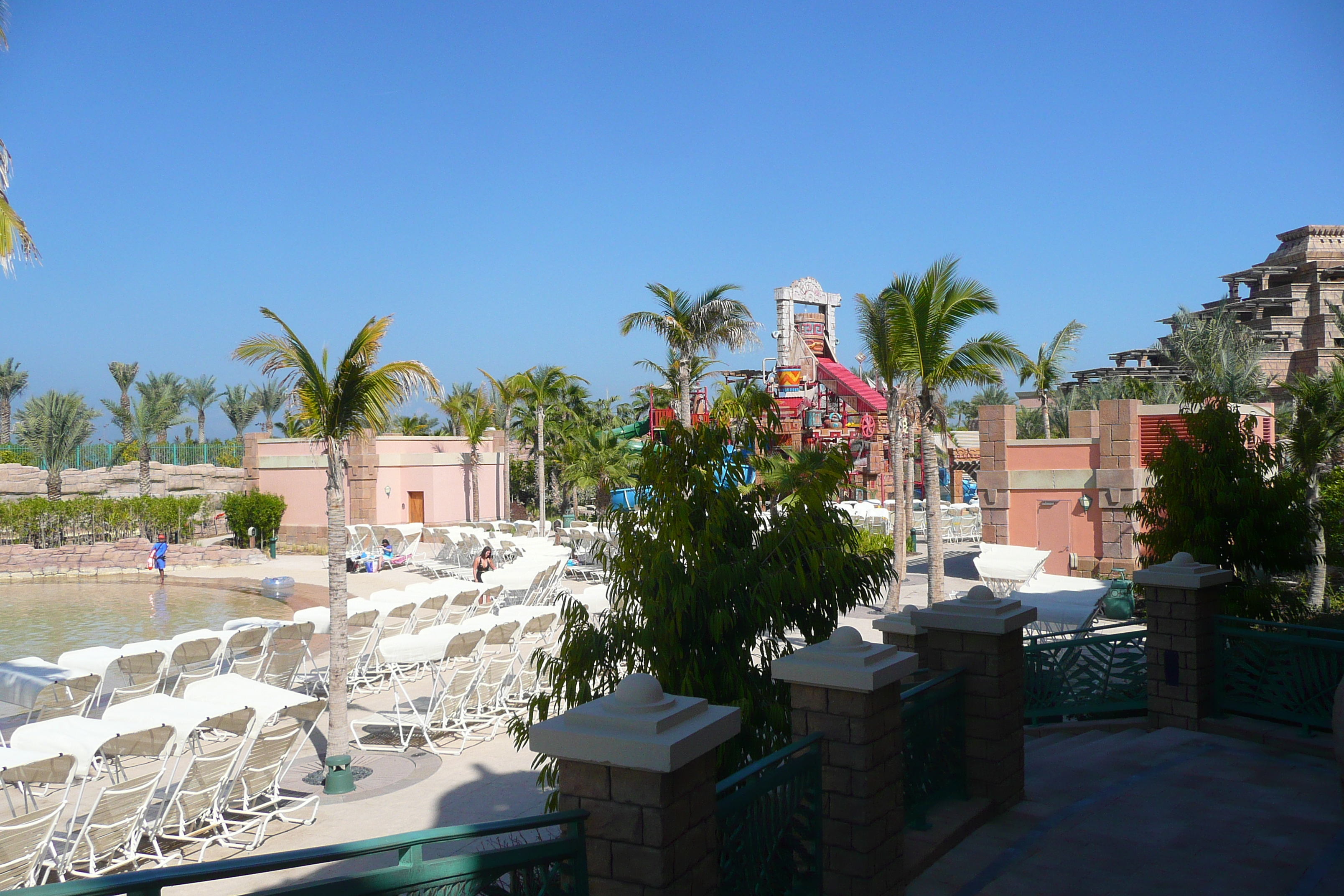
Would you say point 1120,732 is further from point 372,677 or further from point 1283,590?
point 372,677

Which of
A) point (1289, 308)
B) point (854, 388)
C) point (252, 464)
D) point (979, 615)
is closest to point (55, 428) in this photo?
point (252, 464)

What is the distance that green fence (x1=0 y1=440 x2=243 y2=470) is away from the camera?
45.3m

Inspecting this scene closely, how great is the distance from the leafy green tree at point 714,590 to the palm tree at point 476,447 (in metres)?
28.0

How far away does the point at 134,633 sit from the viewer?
1694 cm

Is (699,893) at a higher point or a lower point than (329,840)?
higher

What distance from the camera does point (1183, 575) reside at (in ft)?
24.5

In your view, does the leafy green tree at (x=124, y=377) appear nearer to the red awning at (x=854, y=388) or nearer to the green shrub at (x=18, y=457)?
the green shrub at (x=18, y=457)

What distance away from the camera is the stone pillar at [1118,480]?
19391 millimetres

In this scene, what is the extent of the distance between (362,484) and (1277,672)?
26.5 m

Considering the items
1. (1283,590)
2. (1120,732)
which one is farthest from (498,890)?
(1283,590)

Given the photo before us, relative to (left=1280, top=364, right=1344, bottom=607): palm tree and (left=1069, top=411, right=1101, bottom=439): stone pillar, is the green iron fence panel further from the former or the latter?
(left=1069, top=411, right=1101, bottom=439): stone pillar

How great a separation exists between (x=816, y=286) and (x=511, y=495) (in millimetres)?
16541

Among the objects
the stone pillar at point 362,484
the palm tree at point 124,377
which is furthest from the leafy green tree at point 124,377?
the stone pillar at point 362,484

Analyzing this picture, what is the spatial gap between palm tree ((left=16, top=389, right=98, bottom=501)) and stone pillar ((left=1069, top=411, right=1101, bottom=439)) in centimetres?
3391
